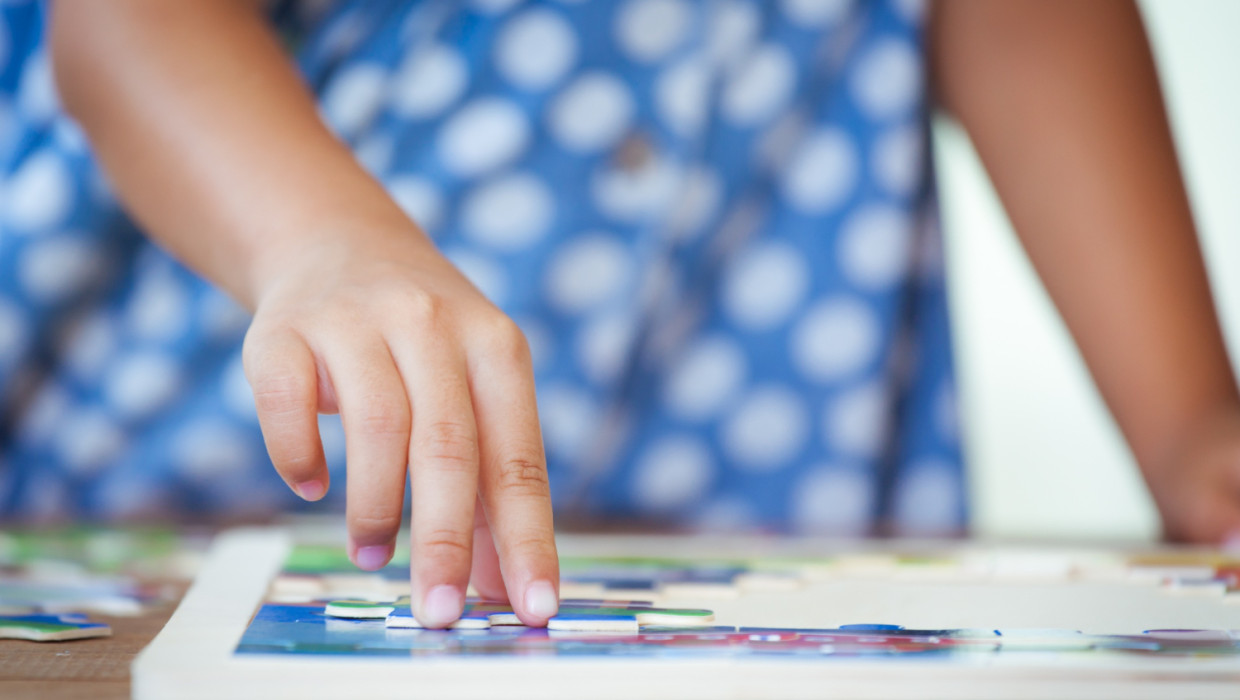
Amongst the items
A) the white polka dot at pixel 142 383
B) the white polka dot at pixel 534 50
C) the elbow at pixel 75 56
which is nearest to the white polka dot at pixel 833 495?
the white polka dot at pixel 534 50

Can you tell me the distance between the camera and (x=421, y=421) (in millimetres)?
404

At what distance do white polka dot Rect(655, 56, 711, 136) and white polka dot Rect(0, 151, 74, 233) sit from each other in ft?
1.71

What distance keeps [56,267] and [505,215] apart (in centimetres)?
38

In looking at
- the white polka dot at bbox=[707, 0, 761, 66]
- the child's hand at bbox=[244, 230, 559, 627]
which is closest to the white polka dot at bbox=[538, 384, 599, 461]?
the white polka dot at bbox=[707, 0, 761, 66]

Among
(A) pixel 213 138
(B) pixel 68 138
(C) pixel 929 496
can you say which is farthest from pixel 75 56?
(C) pixel 929 496

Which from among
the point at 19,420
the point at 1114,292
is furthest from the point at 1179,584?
the point at 19,420

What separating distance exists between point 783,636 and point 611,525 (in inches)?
21.0

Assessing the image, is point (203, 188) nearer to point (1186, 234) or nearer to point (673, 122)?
point (673, 122)

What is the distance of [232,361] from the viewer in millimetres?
887

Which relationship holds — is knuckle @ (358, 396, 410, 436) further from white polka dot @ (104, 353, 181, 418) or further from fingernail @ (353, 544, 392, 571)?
white polka dot @ (104, 353, 181, 418)

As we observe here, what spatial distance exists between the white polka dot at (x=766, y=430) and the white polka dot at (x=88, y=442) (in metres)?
0.55

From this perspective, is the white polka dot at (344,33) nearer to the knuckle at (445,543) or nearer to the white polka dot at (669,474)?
the white polka dot at (669,474)

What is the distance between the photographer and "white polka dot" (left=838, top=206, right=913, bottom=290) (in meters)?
1.00

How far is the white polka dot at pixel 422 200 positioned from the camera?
914 mm
